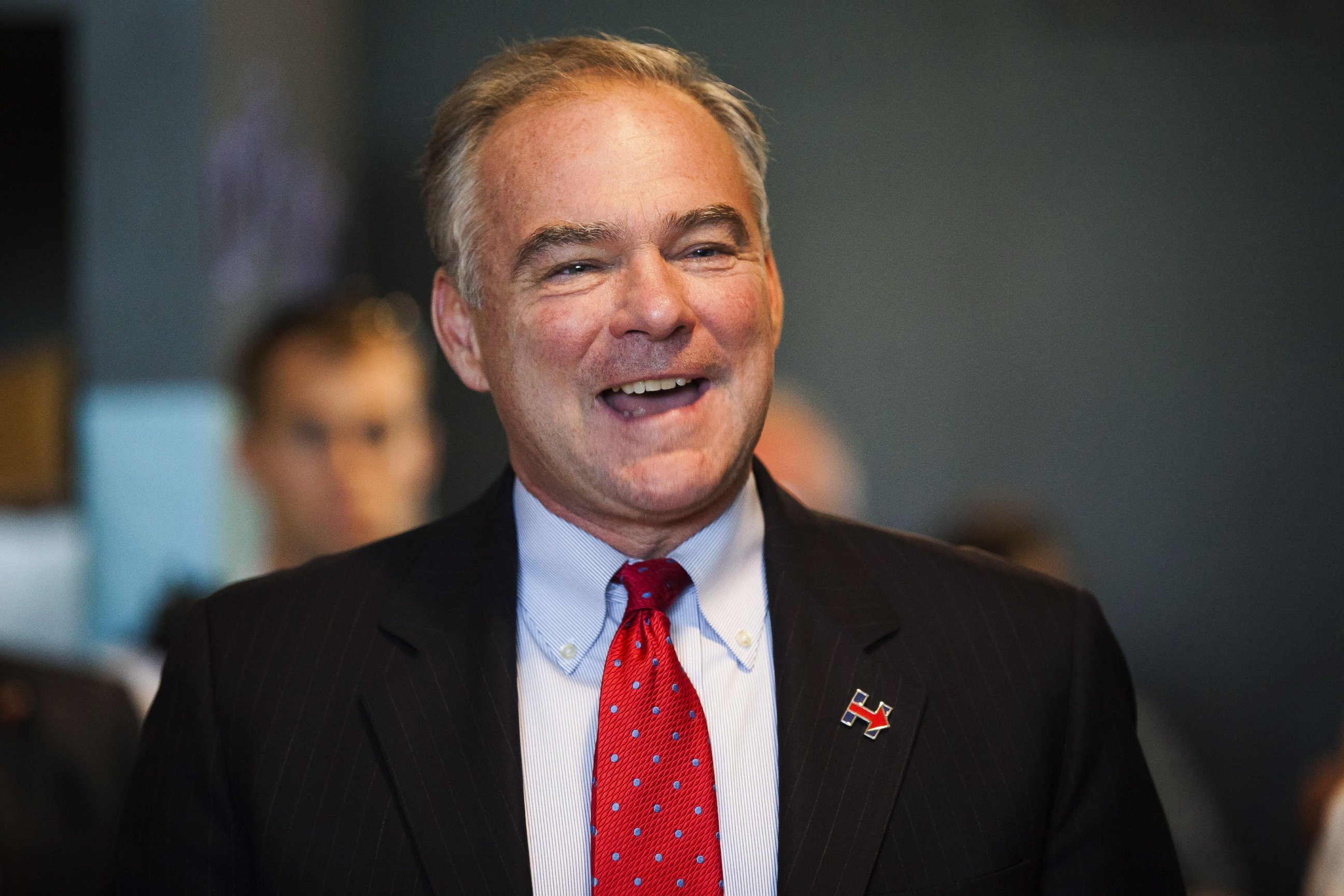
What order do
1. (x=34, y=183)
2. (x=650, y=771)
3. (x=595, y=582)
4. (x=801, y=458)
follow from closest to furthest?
(x=650, y=771), (x=595, y=582), (x=34, y=183), (x=801, y=458)

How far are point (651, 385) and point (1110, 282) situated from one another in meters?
3.94

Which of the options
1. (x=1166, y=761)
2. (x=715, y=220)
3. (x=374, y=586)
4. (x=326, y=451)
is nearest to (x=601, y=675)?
(x=374, y=586)

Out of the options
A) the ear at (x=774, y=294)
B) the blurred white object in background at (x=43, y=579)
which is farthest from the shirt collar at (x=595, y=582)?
the blurred white object in background at (x=43, y=579)

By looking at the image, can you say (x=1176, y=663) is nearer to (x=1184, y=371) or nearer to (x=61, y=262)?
(x=1184, y=371)

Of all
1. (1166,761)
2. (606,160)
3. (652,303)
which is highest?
(606,160)

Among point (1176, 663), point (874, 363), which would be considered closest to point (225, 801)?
point (874, 363)

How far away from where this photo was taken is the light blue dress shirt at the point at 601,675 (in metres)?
1.40

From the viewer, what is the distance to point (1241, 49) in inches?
195

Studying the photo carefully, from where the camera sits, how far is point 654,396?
4.82 feet

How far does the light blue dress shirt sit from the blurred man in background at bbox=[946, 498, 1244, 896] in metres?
1.93

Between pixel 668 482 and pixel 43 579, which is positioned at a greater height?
pixel 668 482

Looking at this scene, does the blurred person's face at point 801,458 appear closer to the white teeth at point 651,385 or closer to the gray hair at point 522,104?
the gray hair at point 522,104

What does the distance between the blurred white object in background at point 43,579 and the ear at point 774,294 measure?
7.24ft

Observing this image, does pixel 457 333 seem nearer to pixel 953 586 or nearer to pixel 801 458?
pixel 953 586
